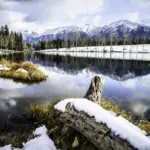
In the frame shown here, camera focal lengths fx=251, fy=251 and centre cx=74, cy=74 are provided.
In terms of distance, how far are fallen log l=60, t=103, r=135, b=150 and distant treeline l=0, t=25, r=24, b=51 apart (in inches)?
5293

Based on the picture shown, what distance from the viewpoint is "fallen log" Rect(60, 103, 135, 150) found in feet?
21.5

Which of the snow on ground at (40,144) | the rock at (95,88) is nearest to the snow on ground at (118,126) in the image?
the snow on ground at (40,144)

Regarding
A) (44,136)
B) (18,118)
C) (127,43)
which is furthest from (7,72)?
(127,43)

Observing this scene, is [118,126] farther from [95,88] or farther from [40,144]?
[95,88]

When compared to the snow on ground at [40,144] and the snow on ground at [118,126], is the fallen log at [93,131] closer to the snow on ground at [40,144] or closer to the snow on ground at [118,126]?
the snow on ground at [118,126]

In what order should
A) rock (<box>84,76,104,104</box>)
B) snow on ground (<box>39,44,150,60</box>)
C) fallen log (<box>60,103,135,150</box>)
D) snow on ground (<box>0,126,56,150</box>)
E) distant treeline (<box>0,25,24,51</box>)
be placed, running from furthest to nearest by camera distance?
distant treeline (<box>0,25,24,51</box>)
snow on ground (<box>39,44,150,60</box>)
rock (<box>84,76,104,104</box>)
snow on ground (<box>0,126,56,150</box>)
fallen log (<box>60,103,135,150</box>)

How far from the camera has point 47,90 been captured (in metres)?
20.7

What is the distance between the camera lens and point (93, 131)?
7.40 meters

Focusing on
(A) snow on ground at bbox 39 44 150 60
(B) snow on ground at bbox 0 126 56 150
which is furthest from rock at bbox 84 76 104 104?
(A) snow on ground at bbox 39 44 150 60

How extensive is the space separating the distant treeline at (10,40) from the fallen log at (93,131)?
5293 inches

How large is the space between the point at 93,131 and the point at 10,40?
14508 cm

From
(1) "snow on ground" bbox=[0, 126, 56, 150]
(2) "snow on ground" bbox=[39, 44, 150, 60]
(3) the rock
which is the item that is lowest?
(2) "snow on ground" bbox=[39, 44, 150, 60]

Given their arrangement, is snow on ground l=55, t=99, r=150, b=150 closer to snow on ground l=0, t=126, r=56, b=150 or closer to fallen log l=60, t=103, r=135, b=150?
fallen log l=60, t=103, r=135, b=150

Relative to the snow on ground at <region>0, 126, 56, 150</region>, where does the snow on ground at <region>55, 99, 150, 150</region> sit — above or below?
above
